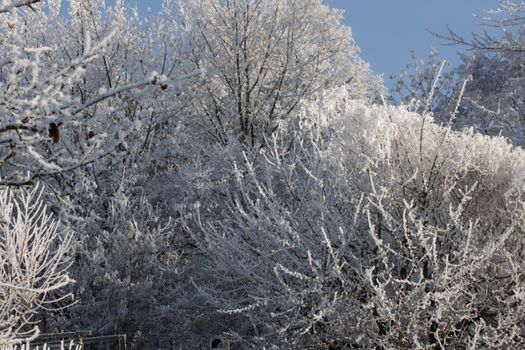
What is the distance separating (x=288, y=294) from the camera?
27.8ft

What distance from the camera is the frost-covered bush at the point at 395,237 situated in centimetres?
776

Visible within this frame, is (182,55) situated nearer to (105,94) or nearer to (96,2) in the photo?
(96,2)

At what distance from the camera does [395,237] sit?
7887 mm

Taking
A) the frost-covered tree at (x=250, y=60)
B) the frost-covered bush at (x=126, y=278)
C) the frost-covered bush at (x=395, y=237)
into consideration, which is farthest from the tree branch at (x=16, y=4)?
the frost-covered tree at (x=250, y=60)

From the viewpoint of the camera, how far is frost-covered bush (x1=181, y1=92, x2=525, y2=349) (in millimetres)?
7758

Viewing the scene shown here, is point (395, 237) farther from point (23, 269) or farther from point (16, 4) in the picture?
point (23, 269)

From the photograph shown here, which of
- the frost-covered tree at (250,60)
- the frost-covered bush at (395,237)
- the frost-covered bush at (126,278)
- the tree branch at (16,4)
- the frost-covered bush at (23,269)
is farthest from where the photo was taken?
the frost-covered tree at (250,60)

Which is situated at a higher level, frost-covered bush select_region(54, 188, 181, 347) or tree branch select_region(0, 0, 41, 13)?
tree branch select_region(0, 0, 41, 13)

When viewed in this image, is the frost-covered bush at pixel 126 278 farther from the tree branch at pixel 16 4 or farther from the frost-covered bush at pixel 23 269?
the tree branch at pixel 16 4

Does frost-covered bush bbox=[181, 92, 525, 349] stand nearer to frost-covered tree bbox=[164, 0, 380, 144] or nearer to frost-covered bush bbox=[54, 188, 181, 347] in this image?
frost-covered bush bbox=[54, 188, 181, 347]

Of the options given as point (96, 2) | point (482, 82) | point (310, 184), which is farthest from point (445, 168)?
point (482, 82)

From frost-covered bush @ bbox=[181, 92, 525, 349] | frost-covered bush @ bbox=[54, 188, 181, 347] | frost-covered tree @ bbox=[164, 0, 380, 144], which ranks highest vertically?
frost-covered tree @ bbox=[164, 0, 380, 144]

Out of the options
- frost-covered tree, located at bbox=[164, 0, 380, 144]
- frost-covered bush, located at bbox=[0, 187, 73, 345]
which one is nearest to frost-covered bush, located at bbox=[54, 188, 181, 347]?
frost-covered bush, located at bbox=[0, 187, 73, 345]

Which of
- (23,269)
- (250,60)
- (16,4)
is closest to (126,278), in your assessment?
(23,269)
